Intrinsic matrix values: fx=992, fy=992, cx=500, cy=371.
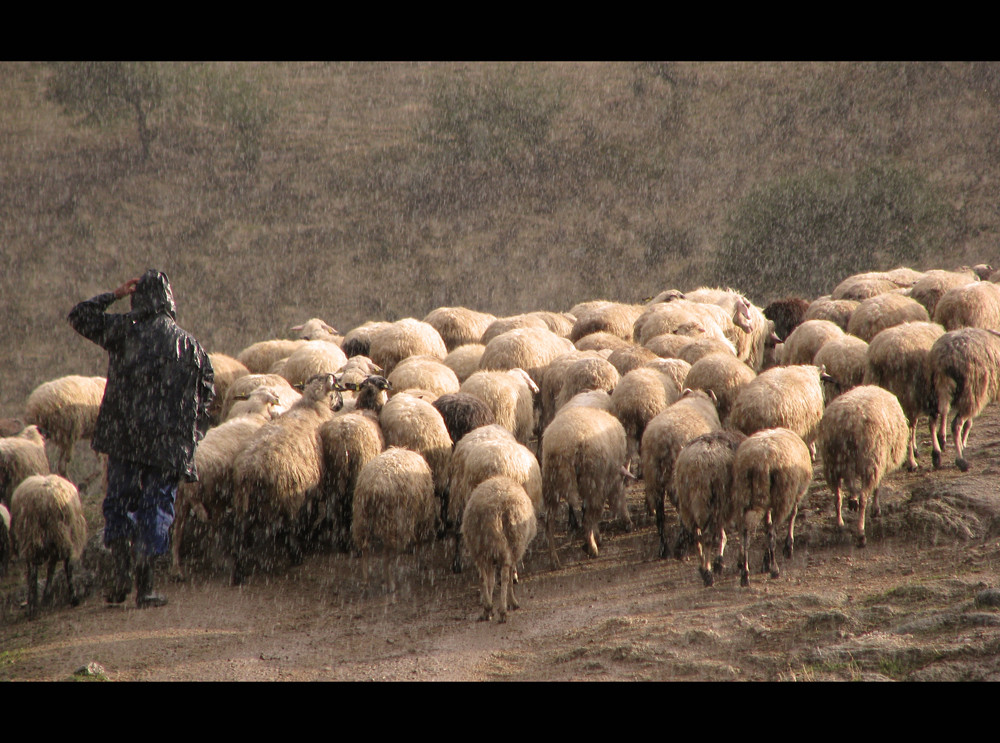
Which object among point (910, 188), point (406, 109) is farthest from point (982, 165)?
point (406, 109)

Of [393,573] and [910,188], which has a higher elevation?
[910,188]

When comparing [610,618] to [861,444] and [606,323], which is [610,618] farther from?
[606,323]

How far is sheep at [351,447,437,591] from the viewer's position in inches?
293

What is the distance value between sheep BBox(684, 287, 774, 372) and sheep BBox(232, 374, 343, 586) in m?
5.58

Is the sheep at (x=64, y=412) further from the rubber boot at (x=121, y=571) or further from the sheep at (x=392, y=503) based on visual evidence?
the sheep at (x=392, y=503)

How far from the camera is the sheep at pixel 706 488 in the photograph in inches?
277

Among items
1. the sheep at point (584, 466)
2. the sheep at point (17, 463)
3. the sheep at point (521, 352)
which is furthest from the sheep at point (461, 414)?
the sheep at point (17, 463)

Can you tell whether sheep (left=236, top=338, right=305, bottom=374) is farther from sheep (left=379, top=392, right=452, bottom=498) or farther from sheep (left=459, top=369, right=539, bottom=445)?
sheep (left=379, top=392, right=452, bottom=498)

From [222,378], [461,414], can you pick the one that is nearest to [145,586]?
[461,414]

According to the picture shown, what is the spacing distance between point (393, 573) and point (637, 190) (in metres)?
21.5

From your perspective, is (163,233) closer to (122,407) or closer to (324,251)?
(324,251)

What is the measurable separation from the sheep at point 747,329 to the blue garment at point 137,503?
6.88m

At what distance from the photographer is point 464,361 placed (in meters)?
10.9

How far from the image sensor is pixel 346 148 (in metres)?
30.3
